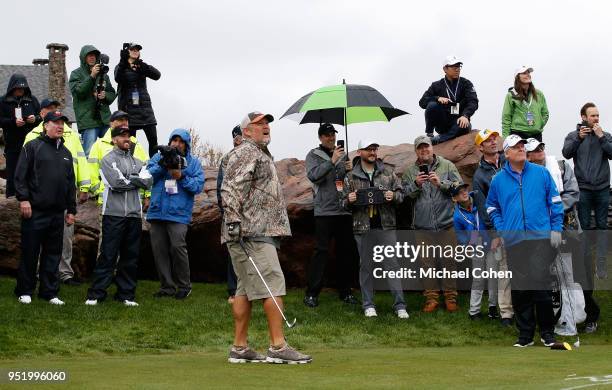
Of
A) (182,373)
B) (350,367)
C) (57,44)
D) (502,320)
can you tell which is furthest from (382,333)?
(57,44)

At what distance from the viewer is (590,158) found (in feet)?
55.9

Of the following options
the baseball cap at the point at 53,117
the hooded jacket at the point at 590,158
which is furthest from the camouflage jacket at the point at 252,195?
the hooded jacket at the point at 590,158

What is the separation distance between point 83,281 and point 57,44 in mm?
58326

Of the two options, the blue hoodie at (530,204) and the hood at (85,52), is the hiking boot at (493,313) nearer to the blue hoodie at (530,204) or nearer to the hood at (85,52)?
the blue hoodie at (530,204)

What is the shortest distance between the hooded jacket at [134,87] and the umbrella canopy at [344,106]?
3.17m

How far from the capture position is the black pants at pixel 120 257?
14945 millimetres

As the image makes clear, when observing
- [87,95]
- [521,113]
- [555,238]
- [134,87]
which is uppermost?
[134,87]

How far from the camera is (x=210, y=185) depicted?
61.1 feet

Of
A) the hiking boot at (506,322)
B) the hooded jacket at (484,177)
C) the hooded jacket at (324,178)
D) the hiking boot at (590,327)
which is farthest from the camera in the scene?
the hooded jacket at (324,178)

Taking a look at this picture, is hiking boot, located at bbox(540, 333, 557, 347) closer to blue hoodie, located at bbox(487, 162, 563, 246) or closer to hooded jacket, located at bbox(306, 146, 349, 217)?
blue hoodie, located at bbox(487, 162, 563, 246)

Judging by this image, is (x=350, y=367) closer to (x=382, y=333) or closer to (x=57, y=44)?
(x=382, y=333)

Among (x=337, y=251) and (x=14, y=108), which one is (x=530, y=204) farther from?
(x=14, y=108)

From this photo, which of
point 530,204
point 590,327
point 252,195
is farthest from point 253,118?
point 590,327

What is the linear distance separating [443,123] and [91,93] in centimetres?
613
